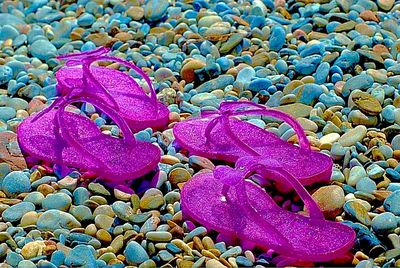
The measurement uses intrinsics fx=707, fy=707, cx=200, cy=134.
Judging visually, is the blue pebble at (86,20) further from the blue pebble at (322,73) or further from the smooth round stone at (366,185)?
the smooth round stone at (366,185)

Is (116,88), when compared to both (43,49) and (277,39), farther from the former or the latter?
(277,39)

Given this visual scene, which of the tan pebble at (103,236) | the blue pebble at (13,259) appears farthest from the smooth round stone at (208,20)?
the blue pebble at (13,259)

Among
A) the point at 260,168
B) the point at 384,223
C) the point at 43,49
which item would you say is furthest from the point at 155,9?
the point at 384,223

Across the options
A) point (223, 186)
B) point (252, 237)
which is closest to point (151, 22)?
point (223, 186)

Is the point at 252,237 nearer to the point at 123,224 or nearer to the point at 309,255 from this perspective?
the point at 309,255

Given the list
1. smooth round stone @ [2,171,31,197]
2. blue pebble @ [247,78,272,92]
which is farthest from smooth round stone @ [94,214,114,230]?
blue pebble @ [247,78,272,92]

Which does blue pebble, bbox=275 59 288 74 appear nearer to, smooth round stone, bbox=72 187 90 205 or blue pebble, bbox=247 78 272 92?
blue pebble, bbox=247 78 272 92
